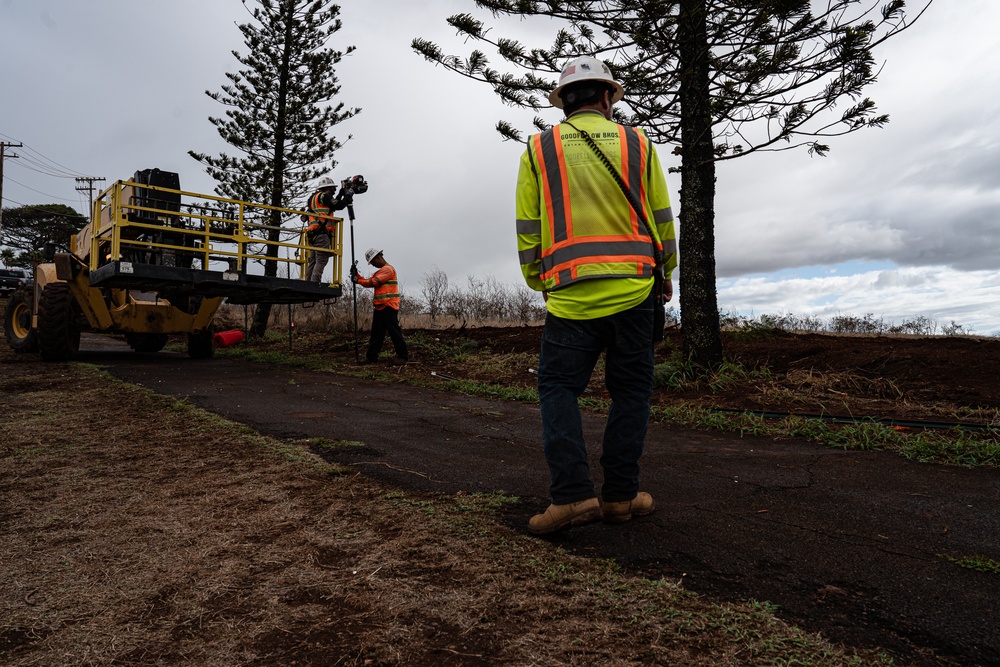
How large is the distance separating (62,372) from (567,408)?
922 centimetres

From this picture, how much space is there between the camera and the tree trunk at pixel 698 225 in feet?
25.4

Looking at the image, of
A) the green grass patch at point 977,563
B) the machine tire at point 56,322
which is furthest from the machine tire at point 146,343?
the green grass patch at point 977,563

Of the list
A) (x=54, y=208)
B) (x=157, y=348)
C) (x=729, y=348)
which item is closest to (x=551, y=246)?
(x=729, y=348)

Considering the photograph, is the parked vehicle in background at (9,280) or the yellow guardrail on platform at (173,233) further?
the parked vehicle in background at (9,280)

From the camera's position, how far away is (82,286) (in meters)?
10.9

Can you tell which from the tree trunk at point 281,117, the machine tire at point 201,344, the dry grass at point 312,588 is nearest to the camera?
the dry grass at point 312,588

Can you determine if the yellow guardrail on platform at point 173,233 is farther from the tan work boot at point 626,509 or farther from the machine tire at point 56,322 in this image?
the tan work boot at point 626,509

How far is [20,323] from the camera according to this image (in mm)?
12516

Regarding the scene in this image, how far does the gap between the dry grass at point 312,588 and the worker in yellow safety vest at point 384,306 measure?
298 inches

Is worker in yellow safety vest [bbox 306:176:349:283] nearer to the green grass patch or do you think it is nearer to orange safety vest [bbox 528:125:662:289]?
orange safety vest [bbox 528:125:662:289]

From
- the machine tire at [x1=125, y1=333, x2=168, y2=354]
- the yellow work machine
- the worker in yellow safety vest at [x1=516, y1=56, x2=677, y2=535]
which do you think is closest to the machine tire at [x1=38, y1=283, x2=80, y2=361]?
the yellow work machine

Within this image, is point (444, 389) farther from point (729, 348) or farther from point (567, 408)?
point (567, 408)

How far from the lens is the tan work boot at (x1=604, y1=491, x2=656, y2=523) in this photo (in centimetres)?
289

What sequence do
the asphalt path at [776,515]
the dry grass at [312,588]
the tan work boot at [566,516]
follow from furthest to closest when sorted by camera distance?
the tan work boot at [566,516]
the asphalt path at [776,515]
the dry grass at [312,588]
